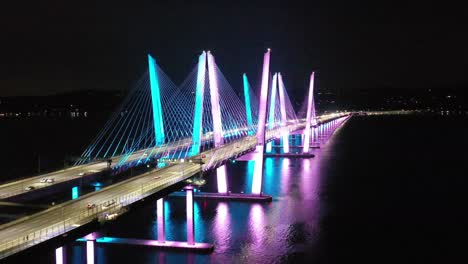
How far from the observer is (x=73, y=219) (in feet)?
29.1

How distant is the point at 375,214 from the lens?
19.0 metres

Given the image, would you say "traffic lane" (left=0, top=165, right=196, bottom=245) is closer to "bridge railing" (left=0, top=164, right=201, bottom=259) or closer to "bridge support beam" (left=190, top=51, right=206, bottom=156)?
"bridge railing" (left=0, top=164, right=201, bottom=259)

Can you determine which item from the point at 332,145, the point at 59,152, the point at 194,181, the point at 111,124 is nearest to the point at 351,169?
the point at 332,145

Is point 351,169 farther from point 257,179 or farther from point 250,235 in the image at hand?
point 250,235

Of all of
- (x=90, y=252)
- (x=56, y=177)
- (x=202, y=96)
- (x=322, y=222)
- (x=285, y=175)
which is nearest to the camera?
(x=90, y=252)

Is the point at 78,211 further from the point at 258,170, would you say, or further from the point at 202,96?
the point at 258,170

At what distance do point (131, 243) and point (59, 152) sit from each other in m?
29.9

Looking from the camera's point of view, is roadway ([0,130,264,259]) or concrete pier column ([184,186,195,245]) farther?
concrete pier column ([184,186,195,245])

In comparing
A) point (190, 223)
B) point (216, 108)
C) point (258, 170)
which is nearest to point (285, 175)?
point (258, 170)

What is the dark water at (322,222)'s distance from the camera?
45.1 ft

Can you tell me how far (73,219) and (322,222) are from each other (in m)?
10.4

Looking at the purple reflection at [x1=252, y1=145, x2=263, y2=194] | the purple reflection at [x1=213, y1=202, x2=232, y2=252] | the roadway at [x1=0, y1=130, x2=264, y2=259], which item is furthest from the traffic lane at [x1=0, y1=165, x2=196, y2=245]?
the purple reflection at [x1=252, y1=145, x2=263, y2=194]

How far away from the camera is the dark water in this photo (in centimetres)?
1373

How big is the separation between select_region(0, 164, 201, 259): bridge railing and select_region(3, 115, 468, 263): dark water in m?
0.29
